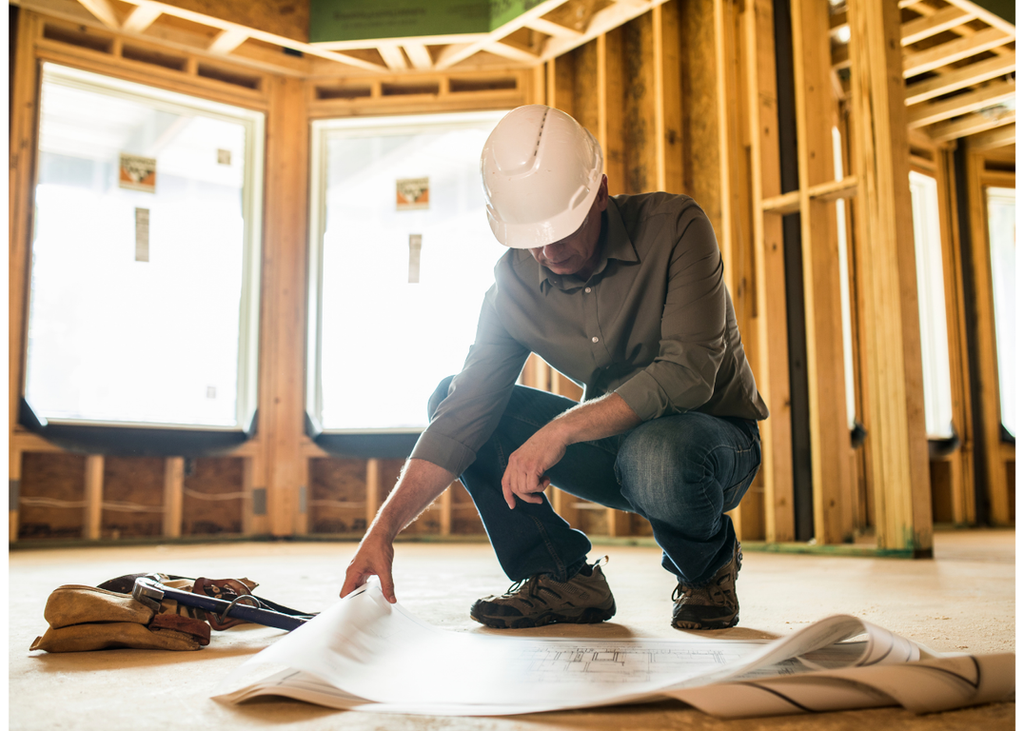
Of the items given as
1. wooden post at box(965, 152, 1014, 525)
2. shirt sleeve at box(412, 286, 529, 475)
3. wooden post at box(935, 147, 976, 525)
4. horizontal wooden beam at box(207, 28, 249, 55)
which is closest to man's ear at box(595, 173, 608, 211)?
shirt sleeve at box(412, 286, 529, 475)

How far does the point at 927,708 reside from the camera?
867 millimetres

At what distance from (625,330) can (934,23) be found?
424 cm

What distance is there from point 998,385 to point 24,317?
259 inches

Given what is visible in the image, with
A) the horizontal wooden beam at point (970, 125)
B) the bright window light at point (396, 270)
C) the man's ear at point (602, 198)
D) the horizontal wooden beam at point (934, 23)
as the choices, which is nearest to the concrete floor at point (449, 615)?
the man's ear at point (602, 198)

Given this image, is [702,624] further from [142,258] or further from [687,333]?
[142,258]

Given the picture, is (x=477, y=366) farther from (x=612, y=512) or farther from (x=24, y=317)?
(x=24, y=317)

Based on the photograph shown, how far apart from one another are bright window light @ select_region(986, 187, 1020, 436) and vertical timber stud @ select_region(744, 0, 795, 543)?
352cm

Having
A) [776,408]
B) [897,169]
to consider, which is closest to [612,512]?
[776,408]

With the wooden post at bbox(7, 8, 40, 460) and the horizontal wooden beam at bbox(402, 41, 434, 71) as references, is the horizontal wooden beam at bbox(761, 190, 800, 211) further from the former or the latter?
the wooden post at bbox(7, 8, 40, 460)

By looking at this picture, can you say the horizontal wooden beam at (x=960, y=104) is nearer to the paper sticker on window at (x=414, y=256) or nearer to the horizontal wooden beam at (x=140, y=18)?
the paper sticker on window at (x=414, y=256)

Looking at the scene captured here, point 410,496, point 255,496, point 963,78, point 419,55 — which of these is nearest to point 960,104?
point 963,78

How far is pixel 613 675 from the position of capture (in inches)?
39.7

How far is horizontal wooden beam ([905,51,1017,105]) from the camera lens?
515cm

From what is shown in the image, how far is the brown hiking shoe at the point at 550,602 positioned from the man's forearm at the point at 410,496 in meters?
0.26
